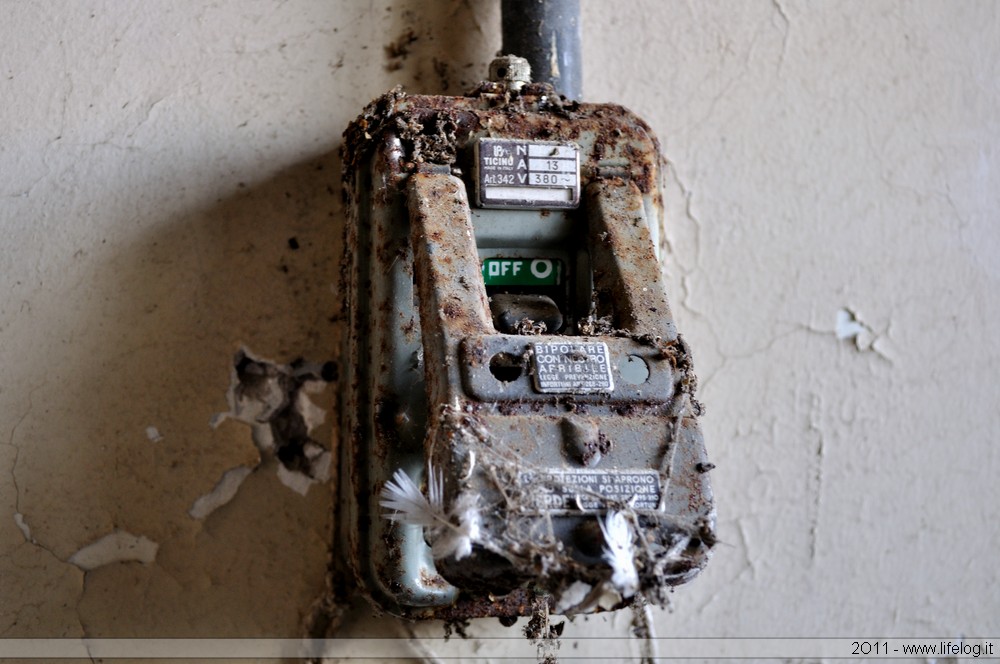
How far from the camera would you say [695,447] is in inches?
25.6

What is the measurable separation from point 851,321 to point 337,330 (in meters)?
0.55

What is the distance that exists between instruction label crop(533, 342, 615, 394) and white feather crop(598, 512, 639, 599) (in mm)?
96

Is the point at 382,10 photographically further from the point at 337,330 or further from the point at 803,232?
the point at 803,232

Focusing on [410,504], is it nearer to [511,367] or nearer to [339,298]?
[511,367]

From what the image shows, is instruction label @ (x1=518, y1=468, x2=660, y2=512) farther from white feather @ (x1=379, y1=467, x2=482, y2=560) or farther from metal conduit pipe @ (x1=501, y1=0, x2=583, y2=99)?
metal conduit pipe @ (x1=501, y1=0, x2=583, y2=99)

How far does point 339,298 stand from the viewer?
0.83 meters

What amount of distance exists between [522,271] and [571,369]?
150 millimetres

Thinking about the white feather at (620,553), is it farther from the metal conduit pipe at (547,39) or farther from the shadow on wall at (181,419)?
the metal conduit pipe at (547,39)

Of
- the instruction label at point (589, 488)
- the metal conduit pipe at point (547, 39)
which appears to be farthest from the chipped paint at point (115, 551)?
the metal conduit pipe at point (547, 39)

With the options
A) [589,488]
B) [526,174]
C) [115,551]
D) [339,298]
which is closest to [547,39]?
[526,174]

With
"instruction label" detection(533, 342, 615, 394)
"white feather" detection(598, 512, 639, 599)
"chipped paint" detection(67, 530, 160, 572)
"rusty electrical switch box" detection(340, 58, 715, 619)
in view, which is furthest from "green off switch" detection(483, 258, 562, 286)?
"chipped paint" detection(67, 530, 160, 572)

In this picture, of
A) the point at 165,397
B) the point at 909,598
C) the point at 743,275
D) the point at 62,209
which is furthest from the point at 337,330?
the point at 909,598

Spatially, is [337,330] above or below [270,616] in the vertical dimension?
above

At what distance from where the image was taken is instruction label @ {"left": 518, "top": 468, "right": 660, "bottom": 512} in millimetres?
603
